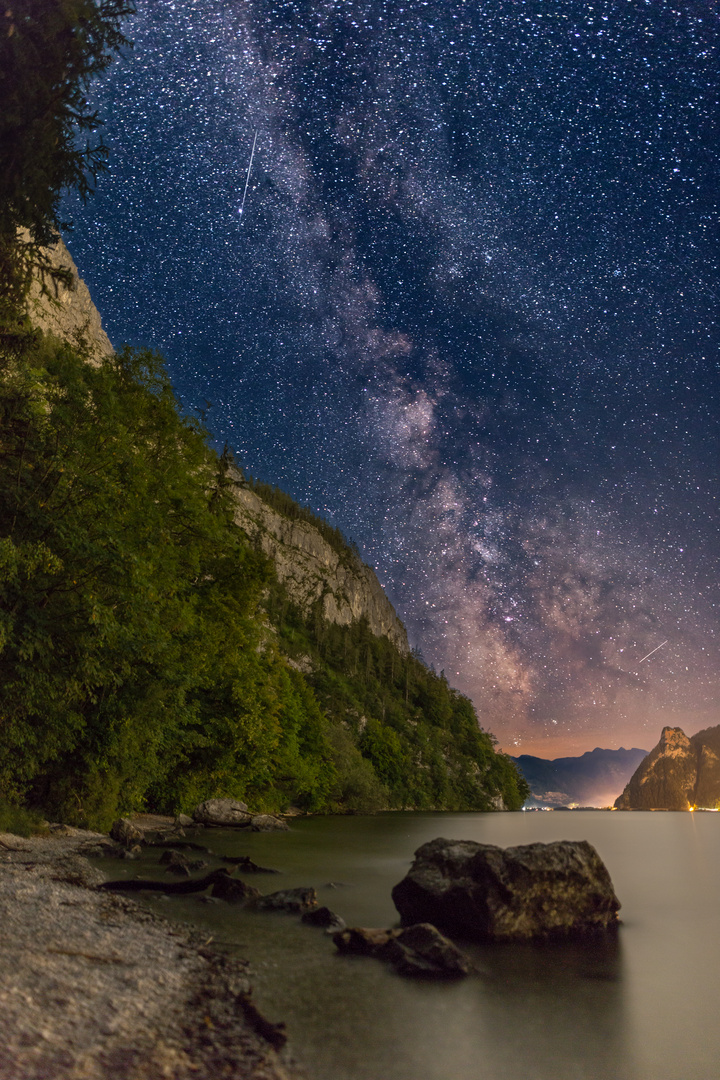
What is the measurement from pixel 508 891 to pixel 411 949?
2.77 m

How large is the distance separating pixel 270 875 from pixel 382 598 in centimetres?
18128

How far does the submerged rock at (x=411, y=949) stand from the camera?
27.9 feet

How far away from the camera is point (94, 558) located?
15375 millimetres

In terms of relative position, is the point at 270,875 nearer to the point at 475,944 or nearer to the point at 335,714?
the point at 475,944

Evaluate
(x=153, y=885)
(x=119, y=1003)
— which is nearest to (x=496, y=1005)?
(x=119, y=1003)

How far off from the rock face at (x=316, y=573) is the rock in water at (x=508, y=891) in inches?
4500

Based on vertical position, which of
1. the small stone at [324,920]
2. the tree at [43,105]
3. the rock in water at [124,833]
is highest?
the tree at [43,105]

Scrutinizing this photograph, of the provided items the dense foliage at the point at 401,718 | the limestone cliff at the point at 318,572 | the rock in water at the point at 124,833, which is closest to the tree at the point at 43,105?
the rock in water at the point at 124,833

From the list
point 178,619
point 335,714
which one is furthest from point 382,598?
point 178,619

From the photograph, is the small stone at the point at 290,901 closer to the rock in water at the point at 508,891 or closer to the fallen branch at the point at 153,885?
the fallen branch at the point at 153,885

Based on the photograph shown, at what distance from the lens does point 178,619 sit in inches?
858

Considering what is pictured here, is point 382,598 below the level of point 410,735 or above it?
above

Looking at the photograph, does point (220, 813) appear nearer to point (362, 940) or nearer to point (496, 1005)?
point (362, 940)

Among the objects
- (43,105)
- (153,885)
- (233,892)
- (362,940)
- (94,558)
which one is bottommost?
(153,885)
